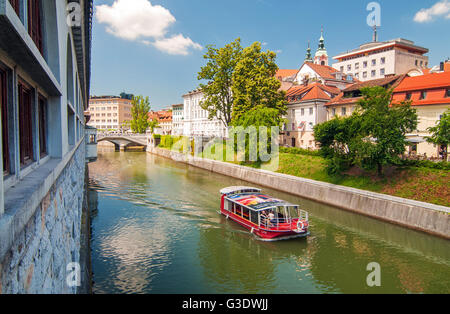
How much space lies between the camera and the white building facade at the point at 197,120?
77.4 m

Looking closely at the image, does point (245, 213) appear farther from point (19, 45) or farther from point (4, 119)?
point (19, 45)

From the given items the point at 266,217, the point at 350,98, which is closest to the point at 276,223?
the point at 266,217

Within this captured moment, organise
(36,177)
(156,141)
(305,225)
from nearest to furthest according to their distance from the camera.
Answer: (36,177), (305,225), (156,141)

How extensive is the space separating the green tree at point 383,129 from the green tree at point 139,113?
7649cm

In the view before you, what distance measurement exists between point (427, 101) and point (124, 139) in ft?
231

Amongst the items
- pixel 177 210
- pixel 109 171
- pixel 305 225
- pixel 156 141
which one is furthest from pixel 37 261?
pixel 156 141

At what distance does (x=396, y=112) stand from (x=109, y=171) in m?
37.6

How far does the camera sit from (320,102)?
4853cm

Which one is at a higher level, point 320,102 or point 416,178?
point 320,102

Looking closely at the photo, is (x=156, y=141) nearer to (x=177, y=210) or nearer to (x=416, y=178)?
(x=177, y=210)

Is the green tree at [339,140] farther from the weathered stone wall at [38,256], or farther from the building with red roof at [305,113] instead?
the weathered stone wall at [38,256]

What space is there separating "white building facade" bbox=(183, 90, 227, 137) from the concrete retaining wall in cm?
3800

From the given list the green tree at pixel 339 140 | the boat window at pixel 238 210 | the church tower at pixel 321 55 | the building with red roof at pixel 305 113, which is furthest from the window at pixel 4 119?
the church tower at pixel 321 55

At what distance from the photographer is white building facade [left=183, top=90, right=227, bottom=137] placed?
3049 inches
